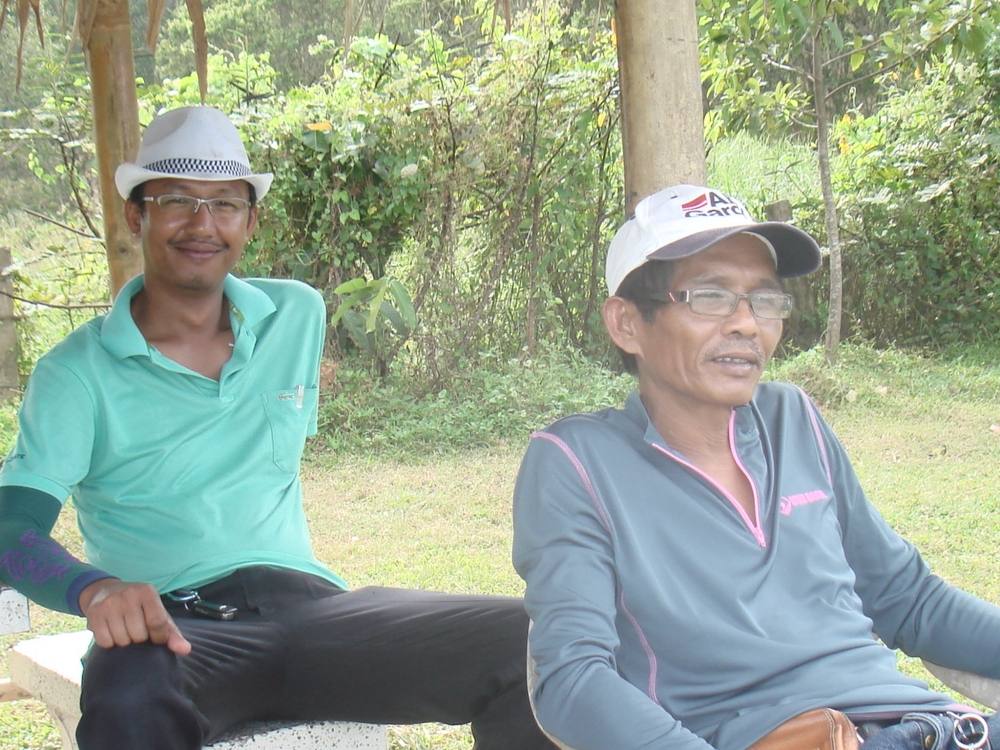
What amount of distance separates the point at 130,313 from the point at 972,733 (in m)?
1.85

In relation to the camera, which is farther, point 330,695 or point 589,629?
point 330,695

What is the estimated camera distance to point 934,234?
856 centimetres

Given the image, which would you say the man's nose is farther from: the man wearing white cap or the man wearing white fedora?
the man wearing white fedora

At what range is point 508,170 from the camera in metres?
7.38

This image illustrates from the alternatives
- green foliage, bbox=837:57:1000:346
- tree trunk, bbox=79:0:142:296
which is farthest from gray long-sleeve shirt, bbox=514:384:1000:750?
green foliage, bbox=837:57:1000:346

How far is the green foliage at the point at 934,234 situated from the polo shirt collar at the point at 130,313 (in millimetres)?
6325

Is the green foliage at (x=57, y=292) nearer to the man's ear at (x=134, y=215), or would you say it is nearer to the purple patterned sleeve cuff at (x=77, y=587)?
the man's ear at (x=134, y=215)

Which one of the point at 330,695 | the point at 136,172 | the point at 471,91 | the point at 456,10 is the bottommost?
the point at 330,695

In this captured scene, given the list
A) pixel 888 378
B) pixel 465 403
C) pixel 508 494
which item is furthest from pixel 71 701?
pixel 888 378

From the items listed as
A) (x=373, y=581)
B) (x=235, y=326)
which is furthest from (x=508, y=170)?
(x=235, y=326)

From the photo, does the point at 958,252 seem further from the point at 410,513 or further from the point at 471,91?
the point at 410,513

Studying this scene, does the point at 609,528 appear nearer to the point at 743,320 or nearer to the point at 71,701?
the point at 743,320

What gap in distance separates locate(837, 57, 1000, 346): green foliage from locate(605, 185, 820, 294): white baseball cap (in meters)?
6.58

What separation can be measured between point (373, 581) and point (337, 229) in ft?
9.06
